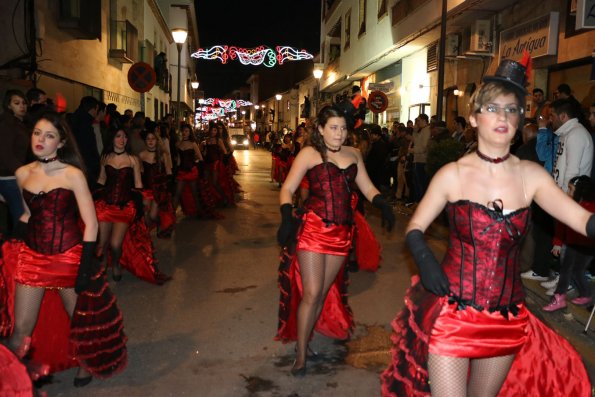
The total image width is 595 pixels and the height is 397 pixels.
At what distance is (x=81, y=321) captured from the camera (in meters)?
4.28

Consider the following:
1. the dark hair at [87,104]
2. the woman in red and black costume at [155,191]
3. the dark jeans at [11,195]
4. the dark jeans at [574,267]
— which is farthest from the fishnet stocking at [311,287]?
the dark hair at [87,104]

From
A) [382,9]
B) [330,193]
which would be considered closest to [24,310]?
[330,193]

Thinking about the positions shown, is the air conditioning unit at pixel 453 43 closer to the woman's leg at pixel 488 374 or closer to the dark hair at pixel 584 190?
the dark hair at pixel 584 190

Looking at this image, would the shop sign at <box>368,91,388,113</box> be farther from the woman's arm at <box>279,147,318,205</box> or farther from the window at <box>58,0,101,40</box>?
the woman's arm at <box>279,147,318,205</box>

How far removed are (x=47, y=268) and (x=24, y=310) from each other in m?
0.31

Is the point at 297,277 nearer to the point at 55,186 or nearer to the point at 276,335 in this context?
the point at 276,335

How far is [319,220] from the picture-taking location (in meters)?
4.66

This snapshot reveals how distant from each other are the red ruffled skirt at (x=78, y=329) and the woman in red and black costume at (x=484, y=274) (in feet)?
7.36

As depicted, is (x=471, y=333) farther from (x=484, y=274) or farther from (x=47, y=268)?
(x=47, y=268)

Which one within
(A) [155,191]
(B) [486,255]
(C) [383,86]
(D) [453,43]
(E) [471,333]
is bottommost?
(A) [155,191]

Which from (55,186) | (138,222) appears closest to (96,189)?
(138,222)

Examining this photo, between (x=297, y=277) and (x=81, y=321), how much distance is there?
1.67 m

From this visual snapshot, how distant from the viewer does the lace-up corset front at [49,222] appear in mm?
4156

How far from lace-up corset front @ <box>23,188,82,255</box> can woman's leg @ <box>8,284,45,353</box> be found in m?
0.27
